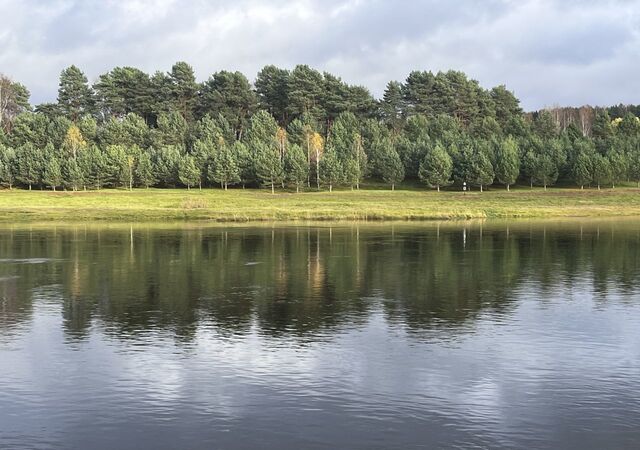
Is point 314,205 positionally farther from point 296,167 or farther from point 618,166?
point 618,166

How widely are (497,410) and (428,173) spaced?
107 m

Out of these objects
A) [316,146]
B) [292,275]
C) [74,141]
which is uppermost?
[74,141]

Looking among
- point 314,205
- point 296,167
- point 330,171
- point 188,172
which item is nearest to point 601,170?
point 330,171

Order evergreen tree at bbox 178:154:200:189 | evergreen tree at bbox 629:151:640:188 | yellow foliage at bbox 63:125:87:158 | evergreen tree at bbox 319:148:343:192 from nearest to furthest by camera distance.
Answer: evergreen tree at bbox 319:148:343:192
evergreen tree at bbox 629:151:640:188
evergreen tree at bbox 178:154:200:189
yellow foliage at bbox 63:125:87:158

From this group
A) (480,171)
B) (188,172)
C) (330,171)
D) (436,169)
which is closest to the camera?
(480,171)

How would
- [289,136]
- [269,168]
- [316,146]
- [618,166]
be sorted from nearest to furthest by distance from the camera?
[618,166], [269,168], [316,146], [289,136]

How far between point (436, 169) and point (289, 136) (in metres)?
38.4

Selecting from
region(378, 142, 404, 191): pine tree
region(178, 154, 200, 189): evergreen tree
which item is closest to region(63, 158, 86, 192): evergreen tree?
region(178, 154, 200, 189): evergreen tree

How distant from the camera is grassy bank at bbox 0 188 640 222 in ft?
270

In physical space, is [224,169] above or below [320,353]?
above

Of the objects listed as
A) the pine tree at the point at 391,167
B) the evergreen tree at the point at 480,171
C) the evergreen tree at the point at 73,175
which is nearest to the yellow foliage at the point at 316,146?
the pine tree at the point at 391,167

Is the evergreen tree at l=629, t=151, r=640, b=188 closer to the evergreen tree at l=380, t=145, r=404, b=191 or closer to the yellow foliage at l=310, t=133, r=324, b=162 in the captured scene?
the evergreen tree at l=380, t=145, r=404, b=191

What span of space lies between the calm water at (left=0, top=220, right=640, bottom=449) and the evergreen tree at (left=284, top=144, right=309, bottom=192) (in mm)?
80239

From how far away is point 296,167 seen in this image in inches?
4835
